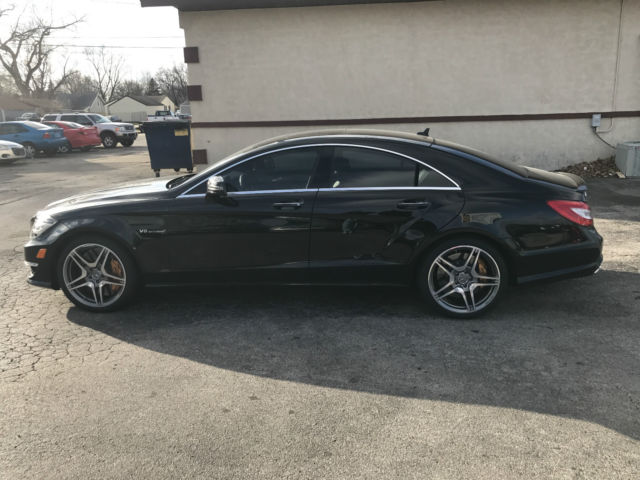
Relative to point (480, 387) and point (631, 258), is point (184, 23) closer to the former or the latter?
point (631, 258)

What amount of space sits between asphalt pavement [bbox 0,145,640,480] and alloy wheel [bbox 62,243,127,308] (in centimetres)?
18

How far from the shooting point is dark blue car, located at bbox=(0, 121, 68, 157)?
2109 cm

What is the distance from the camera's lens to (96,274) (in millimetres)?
4645

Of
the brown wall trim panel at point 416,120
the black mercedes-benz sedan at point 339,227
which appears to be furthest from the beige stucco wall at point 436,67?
the black mercedes-benz sedan at point 339,227

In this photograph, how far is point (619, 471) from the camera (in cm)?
257

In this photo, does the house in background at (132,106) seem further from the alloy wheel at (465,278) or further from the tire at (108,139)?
the alloy wheel at (465,278)

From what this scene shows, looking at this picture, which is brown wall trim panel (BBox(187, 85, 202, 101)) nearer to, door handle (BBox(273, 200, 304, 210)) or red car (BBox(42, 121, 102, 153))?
door handle (BBox(273, 200, 304, 210))

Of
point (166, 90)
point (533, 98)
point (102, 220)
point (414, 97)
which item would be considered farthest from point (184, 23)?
point (166, 90)

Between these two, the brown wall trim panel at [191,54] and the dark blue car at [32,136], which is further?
the dark blue car at [32,136]

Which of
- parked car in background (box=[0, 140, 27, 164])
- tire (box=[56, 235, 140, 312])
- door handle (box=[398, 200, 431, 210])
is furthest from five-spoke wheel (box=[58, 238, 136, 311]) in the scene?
parked car in background (box=[0, 140, 27, 164])

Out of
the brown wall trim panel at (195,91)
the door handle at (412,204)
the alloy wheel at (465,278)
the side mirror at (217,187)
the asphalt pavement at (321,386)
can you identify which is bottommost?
the asphalt pavement at (321,386)

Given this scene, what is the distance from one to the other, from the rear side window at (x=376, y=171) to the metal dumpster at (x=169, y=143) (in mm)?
9232

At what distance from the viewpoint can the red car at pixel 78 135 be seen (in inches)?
917

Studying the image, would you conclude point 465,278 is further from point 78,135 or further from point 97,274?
point 78,135
